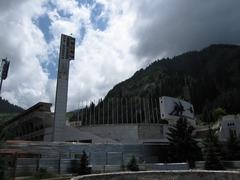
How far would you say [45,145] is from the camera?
45.3 meters

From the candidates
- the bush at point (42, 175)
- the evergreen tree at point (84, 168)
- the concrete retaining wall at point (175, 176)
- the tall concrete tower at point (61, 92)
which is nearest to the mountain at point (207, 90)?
the tall concrete tower at point (61, 92)

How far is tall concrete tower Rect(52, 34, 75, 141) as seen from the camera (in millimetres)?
64438

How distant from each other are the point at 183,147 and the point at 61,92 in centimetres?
3235

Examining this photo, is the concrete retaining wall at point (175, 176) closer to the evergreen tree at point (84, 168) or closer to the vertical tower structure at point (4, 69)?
the evergreen tree at point (84, 168)

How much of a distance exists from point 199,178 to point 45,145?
36.0 m

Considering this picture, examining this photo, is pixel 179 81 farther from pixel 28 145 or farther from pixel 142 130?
pixel 28 145

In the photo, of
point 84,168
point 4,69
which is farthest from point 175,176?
point 4,69

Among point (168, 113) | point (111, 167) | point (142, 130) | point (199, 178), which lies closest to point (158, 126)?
point (142, 130)

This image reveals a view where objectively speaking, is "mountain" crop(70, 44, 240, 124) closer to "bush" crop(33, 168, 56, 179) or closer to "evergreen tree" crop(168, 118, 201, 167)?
"evergreen tree" crop(168, 118, 201, 167)

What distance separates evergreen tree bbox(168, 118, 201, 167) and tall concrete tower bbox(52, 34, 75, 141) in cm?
2811

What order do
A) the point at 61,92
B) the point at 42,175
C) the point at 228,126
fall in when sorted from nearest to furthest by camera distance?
1. the point at 42,175
2. the point at 61,92
3. the point at 228,126

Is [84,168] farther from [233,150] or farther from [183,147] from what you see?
[233,150]

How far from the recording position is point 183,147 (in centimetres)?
4494

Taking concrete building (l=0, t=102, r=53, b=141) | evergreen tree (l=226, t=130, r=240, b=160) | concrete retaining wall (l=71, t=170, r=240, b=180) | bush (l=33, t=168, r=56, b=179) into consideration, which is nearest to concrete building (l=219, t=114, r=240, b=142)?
evergreen tree (l=226, t=130, r=240, b=160)
